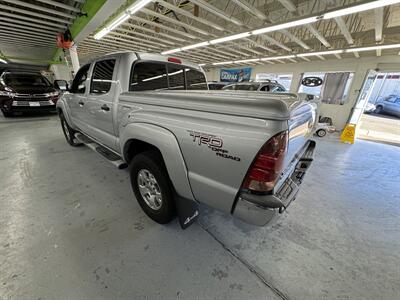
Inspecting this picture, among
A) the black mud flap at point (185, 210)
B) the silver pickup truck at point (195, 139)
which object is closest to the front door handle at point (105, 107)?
the silver pickup truck at point (195, 139)

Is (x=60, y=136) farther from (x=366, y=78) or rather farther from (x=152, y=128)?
(x=366, y=78)

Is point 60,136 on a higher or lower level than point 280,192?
lower

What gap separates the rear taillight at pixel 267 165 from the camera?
40.4 inches

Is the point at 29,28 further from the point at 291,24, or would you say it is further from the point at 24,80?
the point at 291,24

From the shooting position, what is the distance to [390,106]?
12.4 m

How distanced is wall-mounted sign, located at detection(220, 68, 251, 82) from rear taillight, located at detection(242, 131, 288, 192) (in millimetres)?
12810

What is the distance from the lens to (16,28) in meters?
7.03

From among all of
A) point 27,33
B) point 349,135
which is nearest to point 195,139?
point 349,135

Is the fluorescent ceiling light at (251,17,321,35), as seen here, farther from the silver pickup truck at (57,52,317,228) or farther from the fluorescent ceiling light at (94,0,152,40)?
the silver pickup truck at (57,52,317,228)

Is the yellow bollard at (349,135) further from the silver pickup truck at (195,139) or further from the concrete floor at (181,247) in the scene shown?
the silver pickup truck at (195,139)

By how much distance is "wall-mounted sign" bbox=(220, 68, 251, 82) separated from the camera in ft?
41.0

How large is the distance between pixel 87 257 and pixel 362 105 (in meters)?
9.77

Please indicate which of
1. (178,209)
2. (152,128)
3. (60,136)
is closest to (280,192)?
(178,209)

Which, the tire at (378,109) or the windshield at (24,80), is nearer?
the windshield at (24,80)
